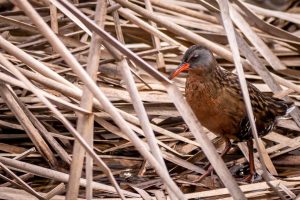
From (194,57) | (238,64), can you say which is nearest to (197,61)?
(194,57)

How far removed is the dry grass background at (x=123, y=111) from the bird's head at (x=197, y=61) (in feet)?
0.44

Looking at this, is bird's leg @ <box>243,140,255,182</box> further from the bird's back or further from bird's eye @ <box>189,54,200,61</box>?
bird's eye @ <box>189,54,200,61</box>

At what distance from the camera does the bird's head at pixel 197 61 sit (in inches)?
183

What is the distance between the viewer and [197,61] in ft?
15.5

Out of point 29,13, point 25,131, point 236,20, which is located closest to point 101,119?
point 25,131

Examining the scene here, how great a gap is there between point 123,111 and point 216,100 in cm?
53

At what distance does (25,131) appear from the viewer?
15.4ft

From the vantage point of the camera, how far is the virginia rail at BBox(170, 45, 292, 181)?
4707 millimetres

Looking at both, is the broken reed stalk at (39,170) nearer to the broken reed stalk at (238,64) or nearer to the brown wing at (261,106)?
the broken reed stalk at (238,64)

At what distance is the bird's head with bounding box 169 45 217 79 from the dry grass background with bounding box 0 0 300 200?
0.44 ft

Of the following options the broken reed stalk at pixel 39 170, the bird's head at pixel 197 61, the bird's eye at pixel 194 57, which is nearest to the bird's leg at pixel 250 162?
the bird's head at pixel 197 61

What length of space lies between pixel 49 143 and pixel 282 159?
53.9 inches

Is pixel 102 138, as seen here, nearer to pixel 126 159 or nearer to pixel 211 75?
pixel 126 159

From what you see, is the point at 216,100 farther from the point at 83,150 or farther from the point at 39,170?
the point at 83,150
